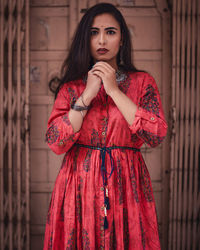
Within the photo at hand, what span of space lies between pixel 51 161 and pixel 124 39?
1.21m

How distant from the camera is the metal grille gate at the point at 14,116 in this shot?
75.7 inches

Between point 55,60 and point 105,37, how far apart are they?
930 millimetres

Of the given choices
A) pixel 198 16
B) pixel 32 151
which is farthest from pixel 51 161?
pixel 198 16

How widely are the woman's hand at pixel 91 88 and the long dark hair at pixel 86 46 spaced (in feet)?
0.52

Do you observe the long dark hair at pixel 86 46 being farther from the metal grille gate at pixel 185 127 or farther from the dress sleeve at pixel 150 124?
the metal grille gate at pixel 185 127

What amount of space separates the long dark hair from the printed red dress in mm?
116

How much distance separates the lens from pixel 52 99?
2.05 meters

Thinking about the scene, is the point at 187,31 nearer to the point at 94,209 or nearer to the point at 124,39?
the point at 124,39

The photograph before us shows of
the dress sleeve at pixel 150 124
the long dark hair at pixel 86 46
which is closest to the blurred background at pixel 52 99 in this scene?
the long dark hair at pixel 86 46

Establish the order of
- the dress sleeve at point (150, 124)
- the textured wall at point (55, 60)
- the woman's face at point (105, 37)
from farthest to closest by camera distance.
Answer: the textured wall at point (55, 60) → the woman's face at point (105, 37) → the dress sleeve at point (150, 124)

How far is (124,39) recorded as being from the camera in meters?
1.32

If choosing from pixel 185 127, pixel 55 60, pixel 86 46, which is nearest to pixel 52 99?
pixel 55 60

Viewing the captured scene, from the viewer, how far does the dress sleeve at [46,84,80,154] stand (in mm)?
1104

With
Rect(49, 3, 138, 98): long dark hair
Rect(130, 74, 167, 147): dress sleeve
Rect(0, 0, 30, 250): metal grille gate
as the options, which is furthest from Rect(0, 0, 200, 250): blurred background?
Rect(130, 74, 167, 147): dress sleeve
